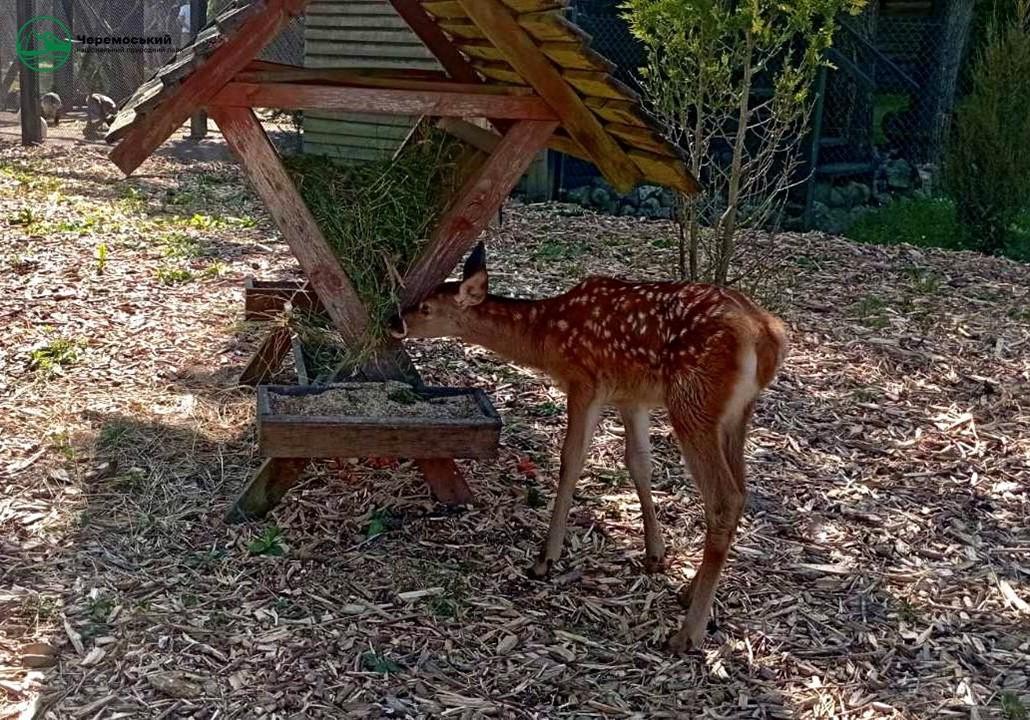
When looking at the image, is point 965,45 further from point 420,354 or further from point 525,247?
point 420,354

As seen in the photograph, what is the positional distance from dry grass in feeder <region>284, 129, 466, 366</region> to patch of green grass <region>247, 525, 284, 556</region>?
0.89m

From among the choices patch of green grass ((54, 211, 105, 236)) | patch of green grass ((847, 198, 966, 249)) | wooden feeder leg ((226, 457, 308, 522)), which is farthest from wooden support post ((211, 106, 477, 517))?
patch of green grass ((847, 198, 966, 249))

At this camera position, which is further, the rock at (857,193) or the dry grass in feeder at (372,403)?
the rock at (857,193)

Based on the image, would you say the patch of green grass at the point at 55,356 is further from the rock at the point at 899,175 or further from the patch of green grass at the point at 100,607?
the rock at the point at 899,175

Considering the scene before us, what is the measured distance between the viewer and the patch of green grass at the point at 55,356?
21.7 feet

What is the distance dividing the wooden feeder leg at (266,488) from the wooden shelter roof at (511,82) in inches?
52.4

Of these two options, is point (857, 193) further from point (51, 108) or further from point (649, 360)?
point (51, 108)

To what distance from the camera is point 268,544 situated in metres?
4.75

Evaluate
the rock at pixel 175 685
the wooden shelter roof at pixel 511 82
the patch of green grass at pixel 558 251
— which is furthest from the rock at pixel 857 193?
the rock at pixel 175 685

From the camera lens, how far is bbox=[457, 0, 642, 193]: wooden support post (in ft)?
15.4

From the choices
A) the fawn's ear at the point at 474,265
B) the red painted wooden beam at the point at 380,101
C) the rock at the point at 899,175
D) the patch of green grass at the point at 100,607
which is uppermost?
the red painted wooden beam at the point at 380,101

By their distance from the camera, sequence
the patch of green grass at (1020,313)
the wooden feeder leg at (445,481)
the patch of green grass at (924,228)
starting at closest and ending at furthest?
the wooden feeder leg at (445,481), the patch of green grass at (1020,313), the patch of green grass at (924,228)

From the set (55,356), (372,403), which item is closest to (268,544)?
(372,403)

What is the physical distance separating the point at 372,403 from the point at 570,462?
35.6 inches
